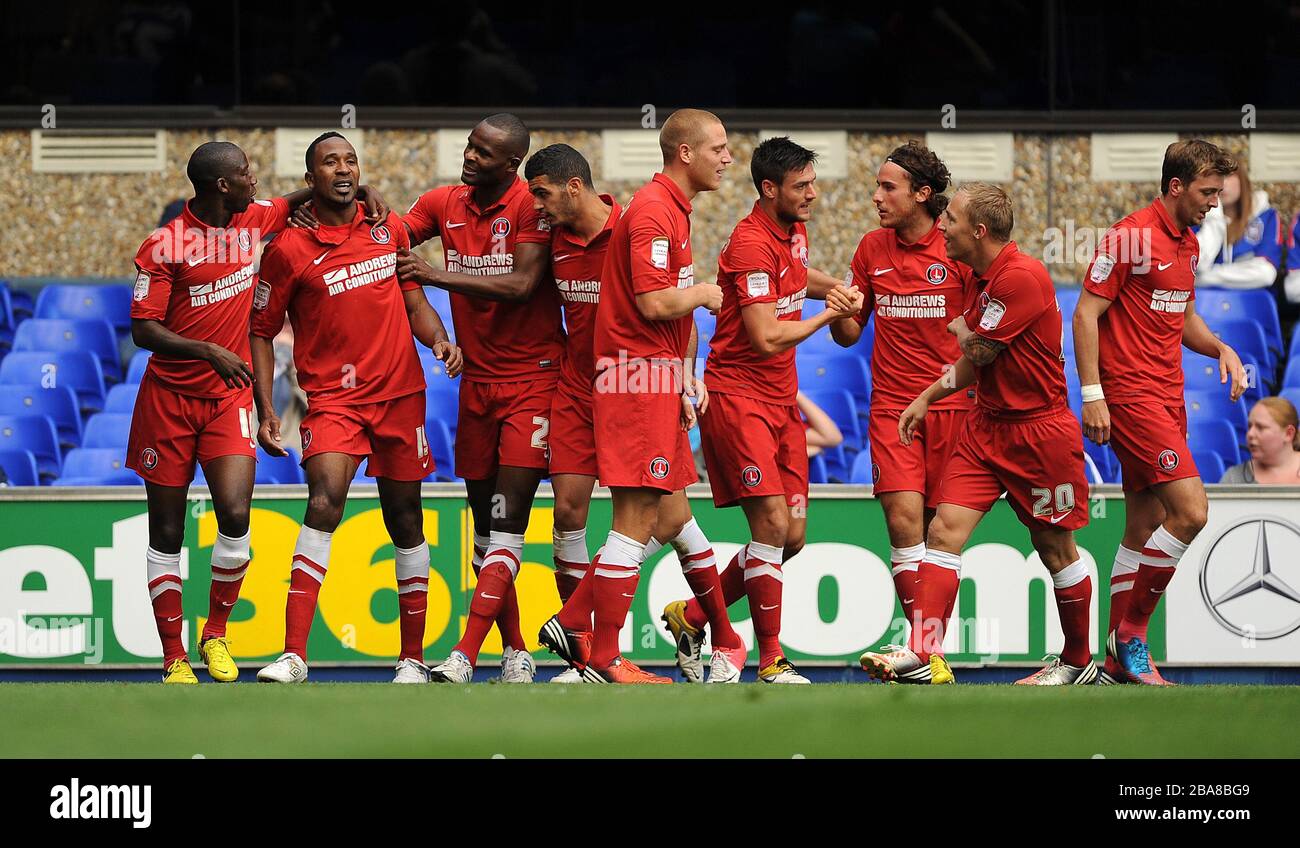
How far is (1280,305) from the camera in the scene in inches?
464

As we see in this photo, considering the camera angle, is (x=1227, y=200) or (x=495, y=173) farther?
(x=1227, y=200)

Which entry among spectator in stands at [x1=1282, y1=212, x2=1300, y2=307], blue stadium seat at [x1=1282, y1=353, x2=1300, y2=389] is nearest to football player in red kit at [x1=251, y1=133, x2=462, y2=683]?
blue stadium seat at [x1=1282, y1=353, x2=1300, y2=389]

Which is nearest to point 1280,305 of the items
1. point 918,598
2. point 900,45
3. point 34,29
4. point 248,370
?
point 900,45

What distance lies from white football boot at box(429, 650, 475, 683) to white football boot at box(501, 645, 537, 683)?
0.37m

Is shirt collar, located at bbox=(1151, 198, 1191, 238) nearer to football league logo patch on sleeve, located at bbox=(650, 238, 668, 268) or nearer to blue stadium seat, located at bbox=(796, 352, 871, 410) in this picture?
football league logo patch on sleeve, located at bbox=(650, 238, 668, 268)

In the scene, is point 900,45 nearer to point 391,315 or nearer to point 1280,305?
point 1280,305

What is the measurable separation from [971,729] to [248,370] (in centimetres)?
313

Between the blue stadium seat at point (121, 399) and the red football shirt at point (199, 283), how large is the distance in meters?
3.29

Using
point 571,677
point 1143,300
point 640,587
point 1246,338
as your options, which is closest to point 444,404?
point 640,587

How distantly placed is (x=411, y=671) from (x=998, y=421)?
8.44 ft

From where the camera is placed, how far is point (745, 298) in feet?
22.3

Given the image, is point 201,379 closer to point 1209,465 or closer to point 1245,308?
point 1209,465

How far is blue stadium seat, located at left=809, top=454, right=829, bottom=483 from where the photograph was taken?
988 centimetres

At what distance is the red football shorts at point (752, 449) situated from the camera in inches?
273
